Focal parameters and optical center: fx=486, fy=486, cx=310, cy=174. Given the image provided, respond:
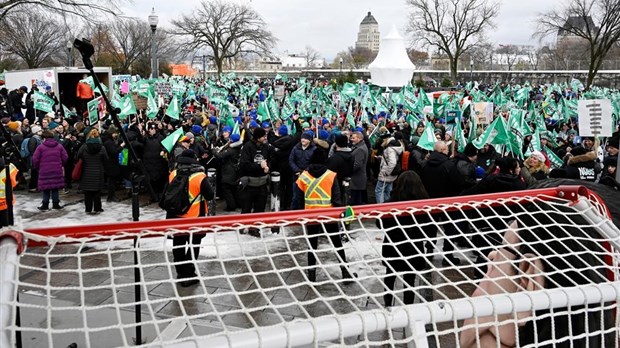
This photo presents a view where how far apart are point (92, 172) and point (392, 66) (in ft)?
72.7

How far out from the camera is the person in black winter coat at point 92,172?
30.7 feet

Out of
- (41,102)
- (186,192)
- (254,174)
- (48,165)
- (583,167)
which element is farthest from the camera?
(41,102)

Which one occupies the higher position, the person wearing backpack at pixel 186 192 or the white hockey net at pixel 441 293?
the white hockey net at pixel 441 293

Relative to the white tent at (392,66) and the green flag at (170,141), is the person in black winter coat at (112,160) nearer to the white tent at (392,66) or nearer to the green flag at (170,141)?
the green flag at (170,141)

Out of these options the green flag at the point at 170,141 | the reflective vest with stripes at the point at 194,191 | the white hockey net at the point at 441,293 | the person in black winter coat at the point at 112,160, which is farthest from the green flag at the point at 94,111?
the white hockey net at the point at 441,293

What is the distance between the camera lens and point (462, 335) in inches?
74.0

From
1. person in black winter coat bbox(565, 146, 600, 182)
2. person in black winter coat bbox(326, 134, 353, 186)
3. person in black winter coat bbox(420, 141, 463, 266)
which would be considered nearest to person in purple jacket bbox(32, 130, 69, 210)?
person in black winter coat bbox(326, 134, 353, 186)

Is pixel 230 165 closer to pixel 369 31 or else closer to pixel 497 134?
pixel 497 134

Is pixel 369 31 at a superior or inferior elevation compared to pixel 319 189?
superior

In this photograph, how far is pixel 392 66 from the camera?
28.6 meters

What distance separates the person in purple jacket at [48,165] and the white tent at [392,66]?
2176 cm

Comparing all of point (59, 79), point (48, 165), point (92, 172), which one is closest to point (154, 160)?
point (92, 172)

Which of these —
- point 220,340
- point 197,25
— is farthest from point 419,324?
point 197,25

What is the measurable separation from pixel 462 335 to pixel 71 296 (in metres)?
4.73
